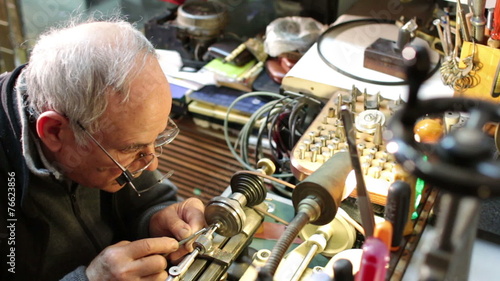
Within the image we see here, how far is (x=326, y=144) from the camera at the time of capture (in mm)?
1428

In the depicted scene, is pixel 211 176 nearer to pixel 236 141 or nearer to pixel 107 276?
pixel 236 141

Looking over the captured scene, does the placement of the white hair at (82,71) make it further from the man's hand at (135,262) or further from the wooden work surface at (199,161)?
the wooden work surface at (199,161)

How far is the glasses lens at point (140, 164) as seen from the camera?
4.20ft

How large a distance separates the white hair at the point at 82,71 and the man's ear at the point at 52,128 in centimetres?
2

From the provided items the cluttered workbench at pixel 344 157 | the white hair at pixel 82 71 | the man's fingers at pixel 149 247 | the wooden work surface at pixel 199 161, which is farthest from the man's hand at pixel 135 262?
the wooden work surface at pixel 199 161

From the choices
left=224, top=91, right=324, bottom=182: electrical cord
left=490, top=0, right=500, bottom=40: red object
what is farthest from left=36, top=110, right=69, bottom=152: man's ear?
left=490, top=0, right=500, bottom=40: red object

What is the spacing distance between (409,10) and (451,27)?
468 mm

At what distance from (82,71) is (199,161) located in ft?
3.45

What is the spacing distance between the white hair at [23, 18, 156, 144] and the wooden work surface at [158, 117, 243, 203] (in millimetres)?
879

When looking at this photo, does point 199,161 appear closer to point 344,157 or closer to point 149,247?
point 149,247

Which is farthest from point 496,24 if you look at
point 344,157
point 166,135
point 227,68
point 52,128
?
point 52,128

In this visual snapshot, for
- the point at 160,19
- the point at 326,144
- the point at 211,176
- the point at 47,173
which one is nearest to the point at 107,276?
the point at 47,173

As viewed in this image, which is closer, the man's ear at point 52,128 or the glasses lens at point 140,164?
the man's ear at point 52,128

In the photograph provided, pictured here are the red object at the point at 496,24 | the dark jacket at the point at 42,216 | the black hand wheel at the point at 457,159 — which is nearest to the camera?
the black hand wheel at the point at 457,159
